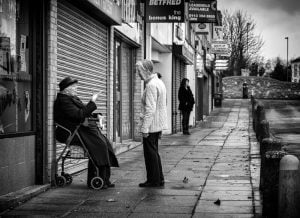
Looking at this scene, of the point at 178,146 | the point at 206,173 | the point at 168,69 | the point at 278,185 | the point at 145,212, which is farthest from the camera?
the point at 168,69

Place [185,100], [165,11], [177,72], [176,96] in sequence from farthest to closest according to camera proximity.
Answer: [177,72] < [176,96] < [185,100] < [165,11]

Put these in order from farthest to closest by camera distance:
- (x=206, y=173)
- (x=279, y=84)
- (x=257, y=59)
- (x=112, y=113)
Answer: (x=279, y=84) → (x=257, y=59) → (x=112, y=113) → (x=206, y=173)

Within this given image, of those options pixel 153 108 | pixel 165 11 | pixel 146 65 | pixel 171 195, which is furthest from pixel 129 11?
pixel 171 195

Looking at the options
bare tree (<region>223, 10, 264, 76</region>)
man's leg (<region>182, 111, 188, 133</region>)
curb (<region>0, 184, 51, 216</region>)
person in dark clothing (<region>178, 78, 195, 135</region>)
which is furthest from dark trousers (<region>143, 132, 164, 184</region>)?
bare tree (<region>223, 10, 264, 76</region>)

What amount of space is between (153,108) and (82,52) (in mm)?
2891

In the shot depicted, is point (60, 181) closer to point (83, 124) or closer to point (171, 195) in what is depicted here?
point (83, 124)

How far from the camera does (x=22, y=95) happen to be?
8.73 m

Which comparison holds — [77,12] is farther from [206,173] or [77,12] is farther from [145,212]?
[145,212]

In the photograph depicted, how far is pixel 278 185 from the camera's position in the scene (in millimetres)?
6898

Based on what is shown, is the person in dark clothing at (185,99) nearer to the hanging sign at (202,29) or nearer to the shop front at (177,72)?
the shop front at (177,72)

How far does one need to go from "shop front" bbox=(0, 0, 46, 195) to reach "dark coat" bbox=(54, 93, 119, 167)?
0.25m

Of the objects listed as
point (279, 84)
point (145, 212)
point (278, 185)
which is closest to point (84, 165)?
point (145, 212)

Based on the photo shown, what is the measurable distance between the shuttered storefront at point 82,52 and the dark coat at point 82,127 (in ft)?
3.12

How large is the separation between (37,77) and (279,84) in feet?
294
